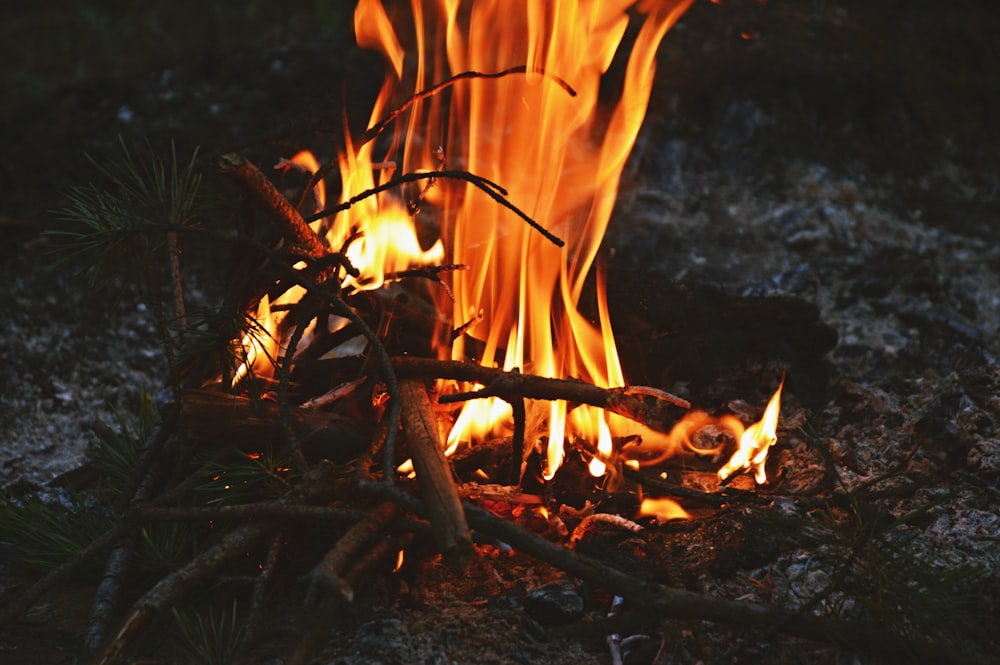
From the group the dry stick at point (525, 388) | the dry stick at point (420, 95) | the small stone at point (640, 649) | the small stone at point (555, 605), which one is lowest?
the small stone at point (640, 649)

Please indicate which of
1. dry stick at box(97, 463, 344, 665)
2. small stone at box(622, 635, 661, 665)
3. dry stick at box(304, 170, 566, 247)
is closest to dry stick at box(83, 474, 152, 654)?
dry stick at box(97, 463, 344, 665)

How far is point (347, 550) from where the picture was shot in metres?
2.18

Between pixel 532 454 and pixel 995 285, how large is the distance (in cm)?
310

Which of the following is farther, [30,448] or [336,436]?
[30,448]

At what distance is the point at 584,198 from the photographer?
12.5 ft

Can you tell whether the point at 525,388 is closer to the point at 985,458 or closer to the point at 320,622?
the point at 320,622

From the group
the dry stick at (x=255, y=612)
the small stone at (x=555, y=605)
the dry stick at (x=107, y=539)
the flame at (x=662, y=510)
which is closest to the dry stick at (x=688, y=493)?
the flame at (x=662, y=510)

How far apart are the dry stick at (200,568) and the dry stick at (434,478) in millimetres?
298

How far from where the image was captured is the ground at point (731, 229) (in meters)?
2.54

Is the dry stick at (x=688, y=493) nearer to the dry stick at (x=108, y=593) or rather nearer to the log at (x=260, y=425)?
the log at (x=260, y=425)

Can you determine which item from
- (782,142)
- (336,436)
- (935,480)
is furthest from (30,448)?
(782,142)

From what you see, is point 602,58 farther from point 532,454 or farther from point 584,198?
point 532,454

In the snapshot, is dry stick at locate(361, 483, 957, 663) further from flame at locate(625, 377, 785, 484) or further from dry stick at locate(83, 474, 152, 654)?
dry stick at locate(83, 474, 152, 654)

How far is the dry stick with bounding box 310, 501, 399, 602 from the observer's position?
6.60 feet
